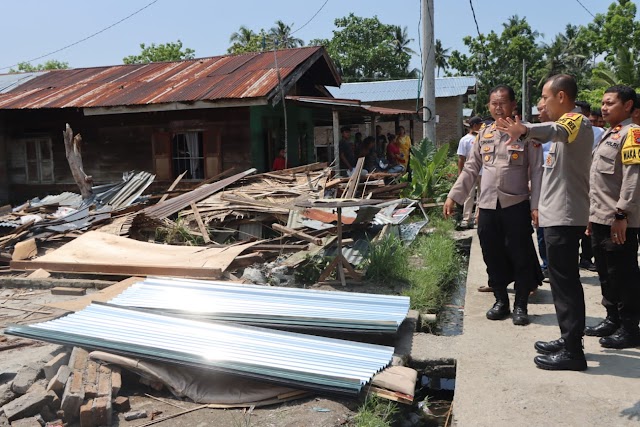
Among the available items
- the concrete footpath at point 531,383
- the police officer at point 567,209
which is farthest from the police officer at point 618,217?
the police officer at point 567,209

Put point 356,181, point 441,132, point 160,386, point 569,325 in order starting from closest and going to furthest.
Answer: point 569,325 < point 160,386 < point 356,181 < point 441,132

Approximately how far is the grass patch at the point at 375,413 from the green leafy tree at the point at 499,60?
4053 centimetres

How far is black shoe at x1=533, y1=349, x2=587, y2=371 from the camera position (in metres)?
3.62

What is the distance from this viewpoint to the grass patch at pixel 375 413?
3328 mm

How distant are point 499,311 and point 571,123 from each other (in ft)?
6.74

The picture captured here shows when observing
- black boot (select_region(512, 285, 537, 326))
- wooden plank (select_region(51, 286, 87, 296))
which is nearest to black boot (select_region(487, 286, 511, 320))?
black boot (select_region(512, 285, 537, 326))

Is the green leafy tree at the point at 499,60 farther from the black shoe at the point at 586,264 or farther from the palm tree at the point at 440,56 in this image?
the black shoe at the point at 586,264

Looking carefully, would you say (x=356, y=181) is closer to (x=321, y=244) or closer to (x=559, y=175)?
(x=321, y=244)

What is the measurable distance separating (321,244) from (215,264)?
151 centimetres

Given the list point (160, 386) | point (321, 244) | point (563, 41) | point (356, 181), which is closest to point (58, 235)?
point (321, 244)

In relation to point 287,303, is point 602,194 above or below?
above

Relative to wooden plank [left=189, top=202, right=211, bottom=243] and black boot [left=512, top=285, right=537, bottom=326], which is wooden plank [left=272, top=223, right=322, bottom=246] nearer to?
wooden plank [left=189, top=202, right=211, bottom=243]

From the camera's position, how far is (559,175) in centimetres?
356

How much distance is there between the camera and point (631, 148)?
3723 mm
